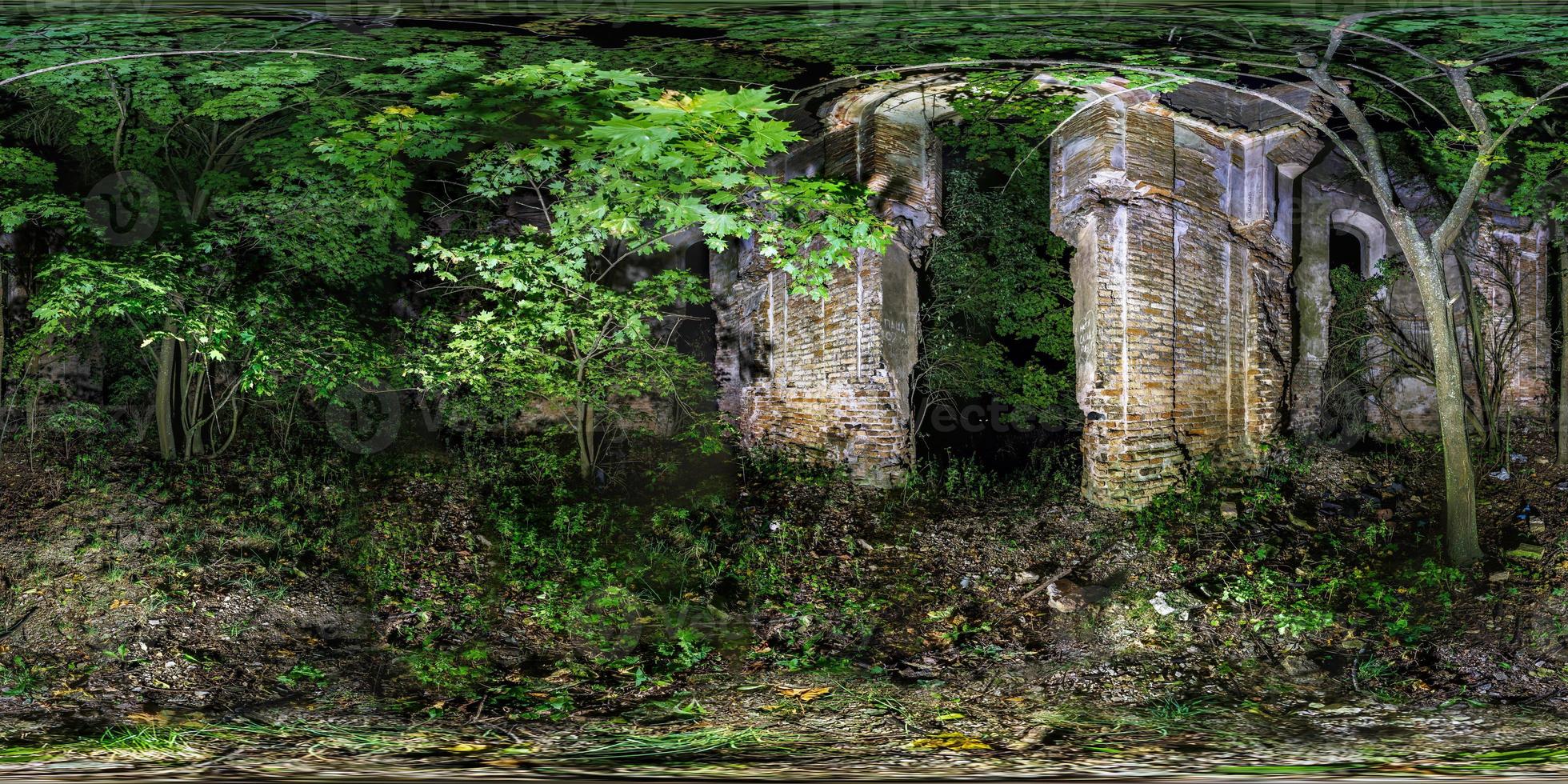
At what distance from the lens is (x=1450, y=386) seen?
5.49m

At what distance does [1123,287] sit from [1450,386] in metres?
2.49

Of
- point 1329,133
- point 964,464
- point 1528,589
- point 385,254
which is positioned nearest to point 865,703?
point 964,464

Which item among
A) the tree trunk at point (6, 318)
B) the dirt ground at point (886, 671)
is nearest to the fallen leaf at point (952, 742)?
the dirt ground at point (886, 671)

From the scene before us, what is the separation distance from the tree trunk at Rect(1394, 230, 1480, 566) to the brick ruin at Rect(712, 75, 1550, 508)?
201 centimetres

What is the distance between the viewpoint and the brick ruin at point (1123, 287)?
277 inches

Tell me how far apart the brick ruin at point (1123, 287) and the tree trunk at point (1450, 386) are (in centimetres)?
201

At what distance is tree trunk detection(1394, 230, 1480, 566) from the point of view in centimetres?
545

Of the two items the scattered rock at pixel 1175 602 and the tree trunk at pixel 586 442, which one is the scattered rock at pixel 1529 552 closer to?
the scattered rock at pixel 1175 602

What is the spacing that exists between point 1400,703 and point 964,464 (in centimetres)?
401

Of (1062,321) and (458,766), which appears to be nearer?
A: (458,766)

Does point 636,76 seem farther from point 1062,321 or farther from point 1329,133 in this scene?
point 1062,321

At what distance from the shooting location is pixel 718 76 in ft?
17.5
